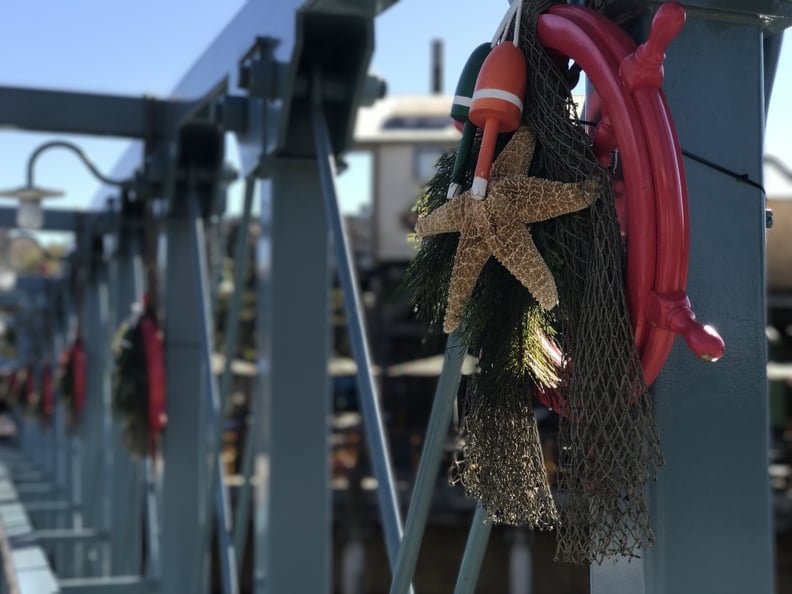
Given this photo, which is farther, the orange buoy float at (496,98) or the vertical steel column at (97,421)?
the vertical steel column at (97,421)

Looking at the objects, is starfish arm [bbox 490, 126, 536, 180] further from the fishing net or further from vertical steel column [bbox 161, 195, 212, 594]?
vertical steel column [bbox 161, 195, 212, 594]

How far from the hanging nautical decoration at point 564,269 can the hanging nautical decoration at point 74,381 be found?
621cm

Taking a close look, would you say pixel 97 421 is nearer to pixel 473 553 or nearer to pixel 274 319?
pixel 274 319

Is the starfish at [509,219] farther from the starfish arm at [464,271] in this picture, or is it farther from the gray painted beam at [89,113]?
the gray painted beam at [89,113]

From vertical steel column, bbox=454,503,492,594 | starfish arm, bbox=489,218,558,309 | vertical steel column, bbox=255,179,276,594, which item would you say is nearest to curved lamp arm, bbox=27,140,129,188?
vertical steel column, bbox=255,179,276,594

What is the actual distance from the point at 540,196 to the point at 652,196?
0.14 meters

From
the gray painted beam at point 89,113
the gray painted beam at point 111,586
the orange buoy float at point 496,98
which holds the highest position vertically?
the gray painted beam at point 89,113

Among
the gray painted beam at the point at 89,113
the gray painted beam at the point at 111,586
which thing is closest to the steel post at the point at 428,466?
the gray painted beam at the point at 89,113

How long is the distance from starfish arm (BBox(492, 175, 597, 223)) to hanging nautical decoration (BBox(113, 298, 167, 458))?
10.6ft

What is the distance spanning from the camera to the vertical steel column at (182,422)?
14.5 ft

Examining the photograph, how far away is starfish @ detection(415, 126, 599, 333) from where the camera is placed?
127 centimetres

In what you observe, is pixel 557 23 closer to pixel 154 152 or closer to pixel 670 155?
pixel 670 155

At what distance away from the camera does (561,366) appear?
4.34 feet

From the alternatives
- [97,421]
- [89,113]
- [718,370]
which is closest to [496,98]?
[718,370]
